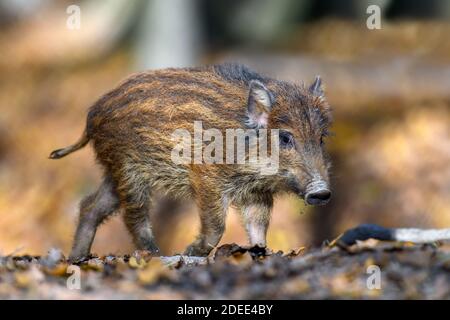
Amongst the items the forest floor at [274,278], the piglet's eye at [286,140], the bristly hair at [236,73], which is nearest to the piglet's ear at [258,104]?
the piglet's eye at [286,140]

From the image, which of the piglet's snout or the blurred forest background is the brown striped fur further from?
the blurred forest background

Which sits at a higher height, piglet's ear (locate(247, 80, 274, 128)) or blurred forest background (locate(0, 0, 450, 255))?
blurred forest background (locate(0, 0, 450, 255))

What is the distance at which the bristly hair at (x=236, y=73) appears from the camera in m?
7.46

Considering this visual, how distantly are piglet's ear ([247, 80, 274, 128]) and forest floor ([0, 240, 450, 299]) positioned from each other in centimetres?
170

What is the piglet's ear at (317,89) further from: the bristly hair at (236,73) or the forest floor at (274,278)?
the forest floor at (274,278)

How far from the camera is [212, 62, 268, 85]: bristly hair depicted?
7457 mm

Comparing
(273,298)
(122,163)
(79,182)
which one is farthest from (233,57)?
(273,298)

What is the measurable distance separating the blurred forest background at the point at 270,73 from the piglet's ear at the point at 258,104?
12.1 ft

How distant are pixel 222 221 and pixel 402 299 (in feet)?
8.14

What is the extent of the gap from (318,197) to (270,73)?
8.56 m

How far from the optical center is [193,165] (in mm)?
7289

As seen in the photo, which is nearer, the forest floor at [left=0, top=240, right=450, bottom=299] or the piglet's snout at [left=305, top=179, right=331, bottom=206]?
the forest floor at [left=0, top=240, right=450, bottom=299]

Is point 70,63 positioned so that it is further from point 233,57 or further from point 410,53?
point 410,53

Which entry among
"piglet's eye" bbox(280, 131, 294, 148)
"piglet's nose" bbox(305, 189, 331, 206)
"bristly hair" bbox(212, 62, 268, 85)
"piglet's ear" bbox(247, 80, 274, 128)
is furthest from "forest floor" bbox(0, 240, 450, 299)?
"bristly hair" bbox(212, 62, 268, 85)
